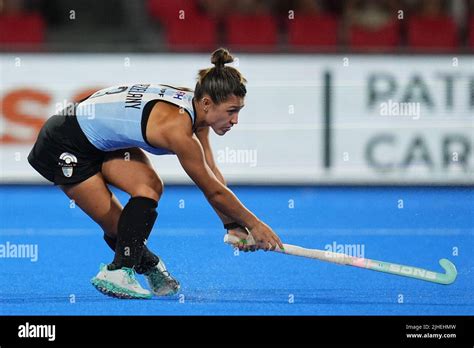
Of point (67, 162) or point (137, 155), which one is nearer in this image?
point (67, 162)

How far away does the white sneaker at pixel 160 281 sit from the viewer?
19.4 feet

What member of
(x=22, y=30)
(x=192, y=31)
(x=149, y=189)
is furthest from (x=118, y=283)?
(x=22, y=30)

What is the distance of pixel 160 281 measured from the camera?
5.92 metres

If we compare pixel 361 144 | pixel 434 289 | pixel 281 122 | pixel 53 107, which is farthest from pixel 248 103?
pixel 434 289

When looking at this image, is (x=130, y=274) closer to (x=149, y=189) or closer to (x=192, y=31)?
(x=149, y=189)

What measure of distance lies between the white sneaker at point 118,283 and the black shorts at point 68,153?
1.65ft

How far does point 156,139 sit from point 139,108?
0.21m

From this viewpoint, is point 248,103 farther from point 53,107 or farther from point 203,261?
point 203,261

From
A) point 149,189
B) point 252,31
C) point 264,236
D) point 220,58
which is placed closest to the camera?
point 220,58

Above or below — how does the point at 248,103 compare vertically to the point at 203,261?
above

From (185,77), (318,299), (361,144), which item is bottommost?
(318,299)

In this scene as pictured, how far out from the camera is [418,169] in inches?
393

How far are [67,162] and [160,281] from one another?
79 centimetres

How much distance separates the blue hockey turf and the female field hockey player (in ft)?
0.86
